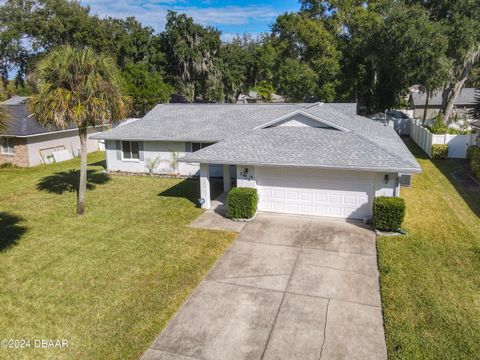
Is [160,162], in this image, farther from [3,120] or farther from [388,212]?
[388,212]

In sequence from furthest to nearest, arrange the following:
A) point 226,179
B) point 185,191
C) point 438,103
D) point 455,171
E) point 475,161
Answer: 1. point 438,103
2. point 455,171
3. point 475,161
4. point 185,191
5. point 226,179

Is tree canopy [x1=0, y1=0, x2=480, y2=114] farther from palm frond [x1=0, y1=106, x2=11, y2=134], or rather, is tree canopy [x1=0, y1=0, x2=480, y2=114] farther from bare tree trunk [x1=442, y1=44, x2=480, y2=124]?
palm frond [x1=0, y1=106, x2=11, y2=134]

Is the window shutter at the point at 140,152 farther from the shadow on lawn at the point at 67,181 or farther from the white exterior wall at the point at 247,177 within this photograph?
the white exterior wall at the point at 247,177

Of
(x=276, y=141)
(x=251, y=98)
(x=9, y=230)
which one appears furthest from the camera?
(x=251, y=98)

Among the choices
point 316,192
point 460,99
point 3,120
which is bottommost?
point 316,192

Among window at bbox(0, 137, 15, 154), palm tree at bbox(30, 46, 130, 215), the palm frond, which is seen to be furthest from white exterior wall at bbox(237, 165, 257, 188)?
window at bbox(0, 137, 15, 154)

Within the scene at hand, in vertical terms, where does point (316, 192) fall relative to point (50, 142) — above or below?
below

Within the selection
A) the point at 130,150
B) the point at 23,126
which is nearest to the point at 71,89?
the point at 130,150

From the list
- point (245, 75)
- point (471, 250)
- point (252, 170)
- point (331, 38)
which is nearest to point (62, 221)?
point (252, 170)

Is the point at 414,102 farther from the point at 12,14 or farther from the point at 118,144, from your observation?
the point at 12,14
